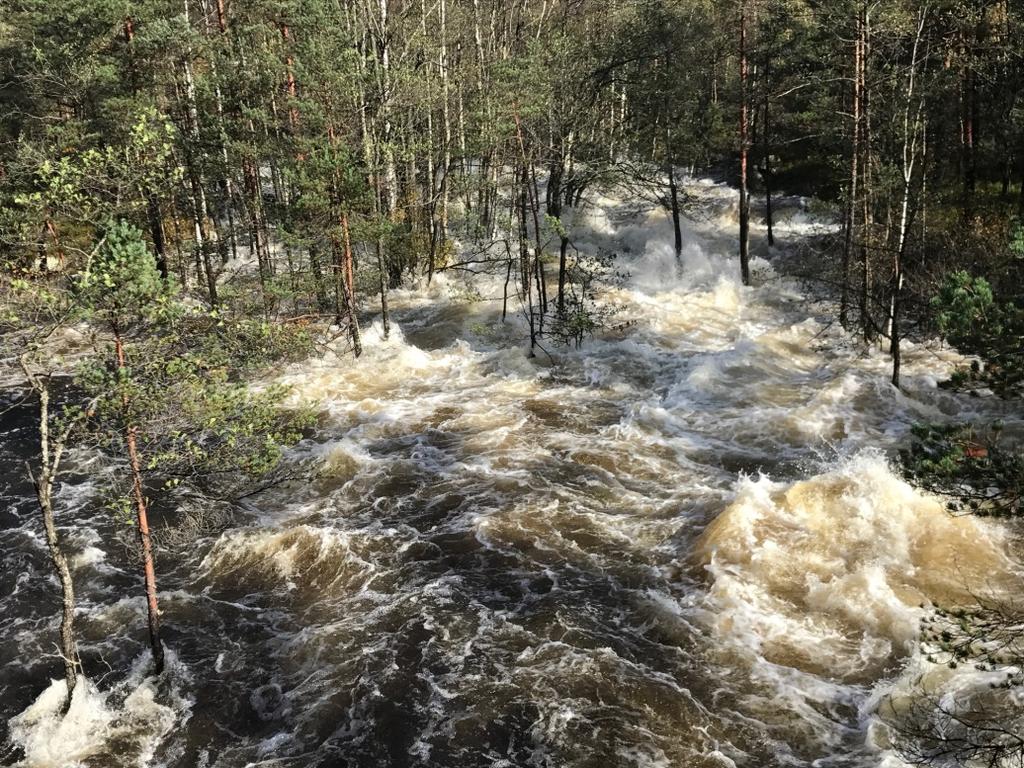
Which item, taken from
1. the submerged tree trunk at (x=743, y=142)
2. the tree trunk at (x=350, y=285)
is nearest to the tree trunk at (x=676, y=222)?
the submerged tree trunk at (x=743, y=142)

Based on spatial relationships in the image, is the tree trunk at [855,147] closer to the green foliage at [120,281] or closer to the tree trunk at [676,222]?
the tree trunk at [676,222]

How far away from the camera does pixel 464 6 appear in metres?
38.3

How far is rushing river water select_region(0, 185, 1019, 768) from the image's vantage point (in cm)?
893

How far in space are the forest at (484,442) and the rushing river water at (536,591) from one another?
64 millimetres

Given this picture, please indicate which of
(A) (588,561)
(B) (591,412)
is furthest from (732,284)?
(A) (588,561)

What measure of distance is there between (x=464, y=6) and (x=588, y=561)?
34.5m

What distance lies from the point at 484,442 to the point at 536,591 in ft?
18.8

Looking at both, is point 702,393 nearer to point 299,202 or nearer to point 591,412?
point 591,412

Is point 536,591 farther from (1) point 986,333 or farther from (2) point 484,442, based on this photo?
(1) point 986,333

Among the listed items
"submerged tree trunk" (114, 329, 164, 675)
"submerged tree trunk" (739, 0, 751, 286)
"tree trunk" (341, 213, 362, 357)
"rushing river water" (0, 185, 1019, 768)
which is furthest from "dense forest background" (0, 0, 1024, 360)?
"submerged tree trunk" (114, 329, 164, 675)

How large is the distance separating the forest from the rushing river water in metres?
0.06

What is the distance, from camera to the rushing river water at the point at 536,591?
352 inches

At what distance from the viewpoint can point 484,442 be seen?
16.8 m

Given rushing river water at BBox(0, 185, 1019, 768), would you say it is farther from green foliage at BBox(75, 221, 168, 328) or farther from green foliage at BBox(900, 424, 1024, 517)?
green foliage at BBox(75, 221, 168, 328)
